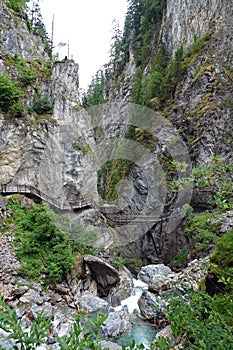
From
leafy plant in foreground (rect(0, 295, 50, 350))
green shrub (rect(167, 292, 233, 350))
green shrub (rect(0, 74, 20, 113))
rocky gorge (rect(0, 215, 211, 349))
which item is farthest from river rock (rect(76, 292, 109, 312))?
green shrub (rect(0, 74, 20, 113))

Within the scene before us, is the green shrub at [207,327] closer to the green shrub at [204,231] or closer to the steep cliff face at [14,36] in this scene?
the green shrub at [204,231]

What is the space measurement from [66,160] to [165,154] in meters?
7.31

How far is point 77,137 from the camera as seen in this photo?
18.3 m

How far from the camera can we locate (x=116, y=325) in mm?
8281

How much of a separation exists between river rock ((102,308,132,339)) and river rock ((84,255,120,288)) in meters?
2.95

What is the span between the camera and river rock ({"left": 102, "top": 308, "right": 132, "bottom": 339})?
26.2 ft

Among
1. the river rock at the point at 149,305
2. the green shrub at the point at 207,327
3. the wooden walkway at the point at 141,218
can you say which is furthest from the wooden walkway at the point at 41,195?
the green shrub at the point at 207,327

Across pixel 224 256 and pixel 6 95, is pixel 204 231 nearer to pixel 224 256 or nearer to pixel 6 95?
pixel 224 256

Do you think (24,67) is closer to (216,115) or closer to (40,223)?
(40,223)

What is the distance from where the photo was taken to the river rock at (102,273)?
11945 mm

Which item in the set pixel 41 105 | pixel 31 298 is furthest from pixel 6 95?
pixel 31 298

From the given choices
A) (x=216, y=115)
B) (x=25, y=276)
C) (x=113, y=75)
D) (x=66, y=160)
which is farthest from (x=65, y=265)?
(x=113, y=75)

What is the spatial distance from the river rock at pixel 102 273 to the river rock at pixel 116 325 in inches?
116

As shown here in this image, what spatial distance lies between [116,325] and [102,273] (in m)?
3.85
